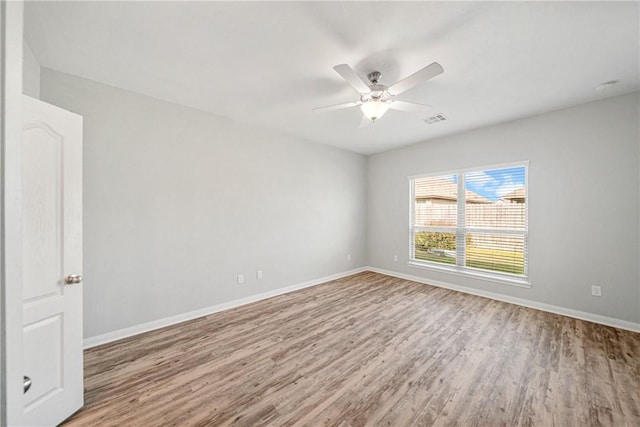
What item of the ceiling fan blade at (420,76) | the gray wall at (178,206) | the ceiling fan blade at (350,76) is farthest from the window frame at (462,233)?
the ceiling fan blade at (350,76)

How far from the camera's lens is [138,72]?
232 cm

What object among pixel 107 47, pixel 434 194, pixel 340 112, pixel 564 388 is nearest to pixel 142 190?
pixel 107 47

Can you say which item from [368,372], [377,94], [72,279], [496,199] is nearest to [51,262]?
[72,279]

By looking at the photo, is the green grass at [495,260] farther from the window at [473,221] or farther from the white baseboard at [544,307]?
the white baseboard at [544,307]

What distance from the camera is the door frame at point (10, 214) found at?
0.81m

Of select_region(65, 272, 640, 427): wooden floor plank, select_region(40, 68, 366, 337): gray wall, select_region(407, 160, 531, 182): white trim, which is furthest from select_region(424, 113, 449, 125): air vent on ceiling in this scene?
select_region(65, 272, 640, 427): wooden floor plank

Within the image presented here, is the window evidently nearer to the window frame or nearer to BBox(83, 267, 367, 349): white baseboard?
the window frame

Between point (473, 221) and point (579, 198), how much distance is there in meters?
1.30

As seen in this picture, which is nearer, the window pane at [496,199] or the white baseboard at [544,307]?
the white baseboard at [544,307]

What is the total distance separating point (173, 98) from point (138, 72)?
0.52m

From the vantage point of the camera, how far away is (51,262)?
152 centimetres

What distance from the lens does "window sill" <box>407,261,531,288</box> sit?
141 inches

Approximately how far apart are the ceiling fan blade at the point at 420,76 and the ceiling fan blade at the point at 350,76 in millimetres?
271

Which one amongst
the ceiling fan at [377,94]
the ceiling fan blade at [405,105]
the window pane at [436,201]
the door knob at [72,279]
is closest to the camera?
the door knob at [72,279]
